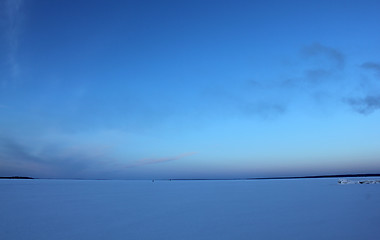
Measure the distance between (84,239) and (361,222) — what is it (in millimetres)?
12130

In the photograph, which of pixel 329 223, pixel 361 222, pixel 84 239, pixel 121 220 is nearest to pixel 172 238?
pixel 84 239

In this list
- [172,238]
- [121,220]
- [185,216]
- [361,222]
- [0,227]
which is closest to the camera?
[172,238]

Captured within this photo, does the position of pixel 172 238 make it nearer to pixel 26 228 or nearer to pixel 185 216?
pixel 185 216

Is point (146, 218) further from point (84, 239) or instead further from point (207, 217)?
point (84, 239)

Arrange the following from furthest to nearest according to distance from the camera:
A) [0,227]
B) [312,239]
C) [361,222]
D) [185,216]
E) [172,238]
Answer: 1. [185,216]
2. [361,222]
3. [0,227]
4. [172,238]
5. [312,239]

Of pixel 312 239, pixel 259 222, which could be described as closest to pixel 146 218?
pixel 259 222

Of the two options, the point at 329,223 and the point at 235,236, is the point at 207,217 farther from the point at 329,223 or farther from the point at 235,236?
the point at 329,223

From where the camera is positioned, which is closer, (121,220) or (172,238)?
(172,238)

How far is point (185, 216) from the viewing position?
1562 cm

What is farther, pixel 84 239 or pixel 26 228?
pixel 26 228

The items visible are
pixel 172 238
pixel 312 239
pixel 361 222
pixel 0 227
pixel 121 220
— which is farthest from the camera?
pixel 121 220

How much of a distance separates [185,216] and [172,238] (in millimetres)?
5345

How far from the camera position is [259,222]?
13.4 metres

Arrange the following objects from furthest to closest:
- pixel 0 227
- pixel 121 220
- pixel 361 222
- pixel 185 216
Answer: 1. pixel 185 216
2. pixel 121 220
3. pixel 361 222
4. pixel 0 227
